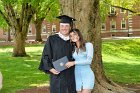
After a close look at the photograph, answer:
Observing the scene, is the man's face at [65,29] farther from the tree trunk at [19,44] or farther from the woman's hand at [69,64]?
the tree trunk at [19,44]

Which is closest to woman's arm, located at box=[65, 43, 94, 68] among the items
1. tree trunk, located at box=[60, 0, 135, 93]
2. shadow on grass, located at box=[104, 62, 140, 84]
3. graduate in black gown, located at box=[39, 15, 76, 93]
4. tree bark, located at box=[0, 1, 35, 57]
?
graduate in black gown, located at box=[39, 15, 76, 93]

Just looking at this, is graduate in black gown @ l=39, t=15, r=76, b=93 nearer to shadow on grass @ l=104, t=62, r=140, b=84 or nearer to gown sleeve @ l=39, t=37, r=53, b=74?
gown sleeve @ l=39, t=37, r=53, b=74

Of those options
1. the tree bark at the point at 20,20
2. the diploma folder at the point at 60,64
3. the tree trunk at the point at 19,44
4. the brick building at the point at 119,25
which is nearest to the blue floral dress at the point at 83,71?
the diploma folder at the point at 60,64

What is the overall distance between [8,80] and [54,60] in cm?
887

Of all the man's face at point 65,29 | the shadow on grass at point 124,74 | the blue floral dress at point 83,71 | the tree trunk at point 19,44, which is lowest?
the shadow on grass at point 124,74

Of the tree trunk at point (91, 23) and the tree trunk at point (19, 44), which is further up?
the tree trunk at point (91, 23)

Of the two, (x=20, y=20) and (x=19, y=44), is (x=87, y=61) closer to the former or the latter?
(x=20, y=20)

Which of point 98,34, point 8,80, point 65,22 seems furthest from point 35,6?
point 65,22

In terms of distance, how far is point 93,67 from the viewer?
11148mm

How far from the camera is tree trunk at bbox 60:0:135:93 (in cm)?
1079

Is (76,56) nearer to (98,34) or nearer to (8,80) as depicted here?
(98,34)

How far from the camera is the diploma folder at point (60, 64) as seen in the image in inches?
291

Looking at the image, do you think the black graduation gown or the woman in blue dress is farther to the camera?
A: the woman in blue dress

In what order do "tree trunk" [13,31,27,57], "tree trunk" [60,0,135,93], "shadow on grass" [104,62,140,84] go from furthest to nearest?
"tree trunk" [13,31,27,57]
"shadow on grass" [104,62,140,84]
"tree trunk" [60,0,135,93]
